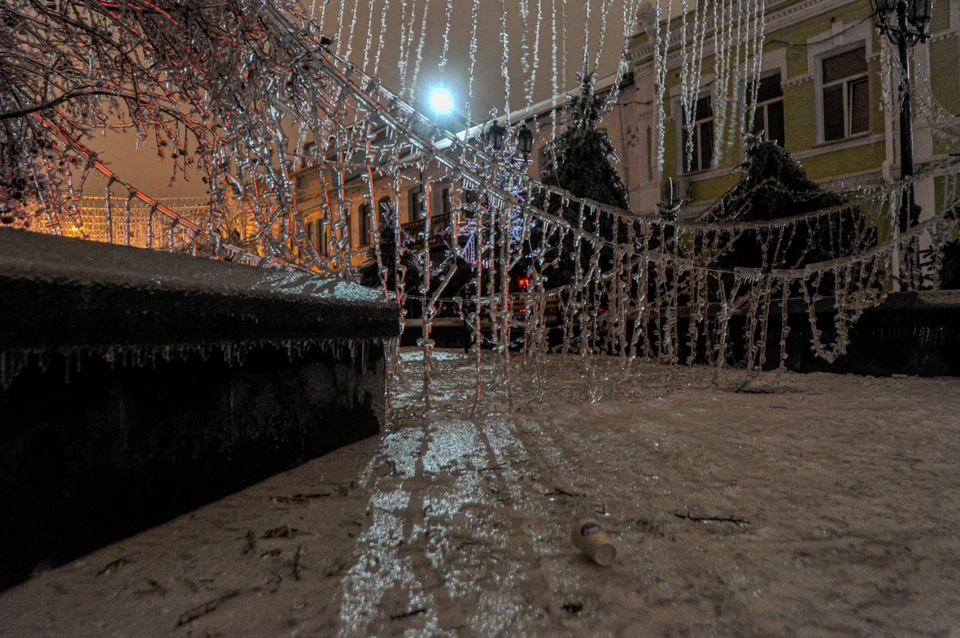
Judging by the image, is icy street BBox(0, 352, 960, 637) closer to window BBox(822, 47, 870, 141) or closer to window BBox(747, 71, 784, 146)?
window BBox(822, 47, 870, 141)

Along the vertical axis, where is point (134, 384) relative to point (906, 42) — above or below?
below

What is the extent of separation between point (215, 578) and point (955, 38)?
14.4m

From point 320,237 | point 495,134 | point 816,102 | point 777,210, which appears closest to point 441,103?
point 495,134

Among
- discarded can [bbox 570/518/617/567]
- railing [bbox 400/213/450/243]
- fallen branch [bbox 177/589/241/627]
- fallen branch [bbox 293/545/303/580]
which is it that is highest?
railing [bbox 400/213/450/243]

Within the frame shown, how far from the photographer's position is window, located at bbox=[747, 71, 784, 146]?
42.2 feet

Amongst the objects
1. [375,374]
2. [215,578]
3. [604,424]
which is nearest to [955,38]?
[604,424]

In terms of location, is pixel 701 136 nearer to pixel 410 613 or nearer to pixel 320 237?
pixel 320 237

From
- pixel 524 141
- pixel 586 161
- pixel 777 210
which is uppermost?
pixel 586 161

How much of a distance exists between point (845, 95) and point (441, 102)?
472 inches

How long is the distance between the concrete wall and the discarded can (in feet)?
3.64

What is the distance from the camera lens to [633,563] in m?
1.32

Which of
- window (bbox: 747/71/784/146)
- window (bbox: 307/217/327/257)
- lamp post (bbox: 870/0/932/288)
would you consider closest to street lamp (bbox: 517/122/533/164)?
window (bbox: 307/217/327/257)

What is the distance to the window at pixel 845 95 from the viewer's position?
11602mm

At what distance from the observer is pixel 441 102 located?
3.58 m
